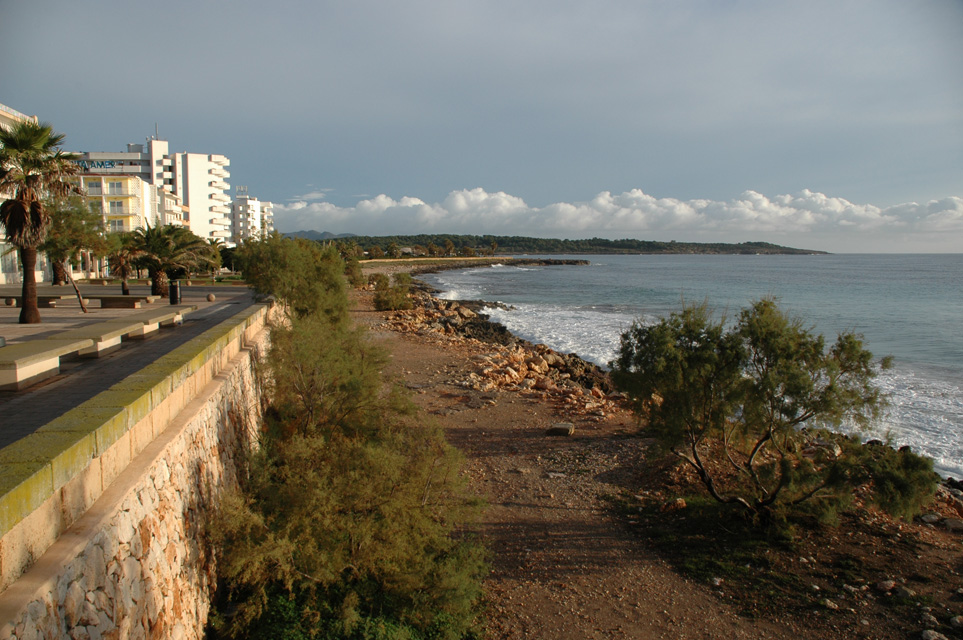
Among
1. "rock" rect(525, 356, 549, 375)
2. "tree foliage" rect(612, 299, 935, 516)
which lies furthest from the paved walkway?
"rock" rect(525, 356, 549, 375)

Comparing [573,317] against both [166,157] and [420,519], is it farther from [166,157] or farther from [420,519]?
[166,157]

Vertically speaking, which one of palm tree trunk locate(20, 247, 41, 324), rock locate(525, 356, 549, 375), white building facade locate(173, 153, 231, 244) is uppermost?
white building facade locate(173, 153, 231, 244)

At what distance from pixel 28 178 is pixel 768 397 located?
52.7 ft

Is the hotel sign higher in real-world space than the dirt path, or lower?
higher

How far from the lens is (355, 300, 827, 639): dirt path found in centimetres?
654

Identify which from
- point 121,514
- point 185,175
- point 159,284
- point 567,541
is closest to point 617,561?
point 567,541

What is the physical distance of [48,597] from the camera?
3.04 metres

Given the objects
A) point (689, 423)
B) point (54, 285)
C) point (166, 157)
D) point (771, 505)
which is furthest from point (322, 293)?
point (166, 157)

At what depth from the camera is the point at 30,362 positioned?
21.8 feet

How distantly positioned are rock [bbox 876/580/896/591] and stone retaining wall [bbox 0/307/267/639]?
8.00 meters

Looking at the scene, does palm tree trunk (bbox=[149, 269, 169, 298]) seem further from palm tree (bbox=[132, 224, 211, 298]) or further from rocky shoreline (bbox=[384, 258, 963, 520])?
rocky shoreline (bbox=[384, 258, 963, 520])

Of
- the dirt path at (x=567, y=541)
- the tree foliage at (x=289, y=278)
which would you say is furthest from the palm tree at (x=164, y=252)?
the dirt path at (x=567, y=541)

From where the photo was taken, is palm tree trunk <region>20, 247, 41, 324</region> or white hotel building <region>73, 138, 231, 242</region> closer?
palm tree trunk <region>20, 247, 41, 324</region>

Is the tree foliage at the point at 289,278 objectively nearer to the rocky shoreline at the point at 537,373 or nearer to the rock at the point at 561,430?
the rocky shoreline at the point at 537,373
